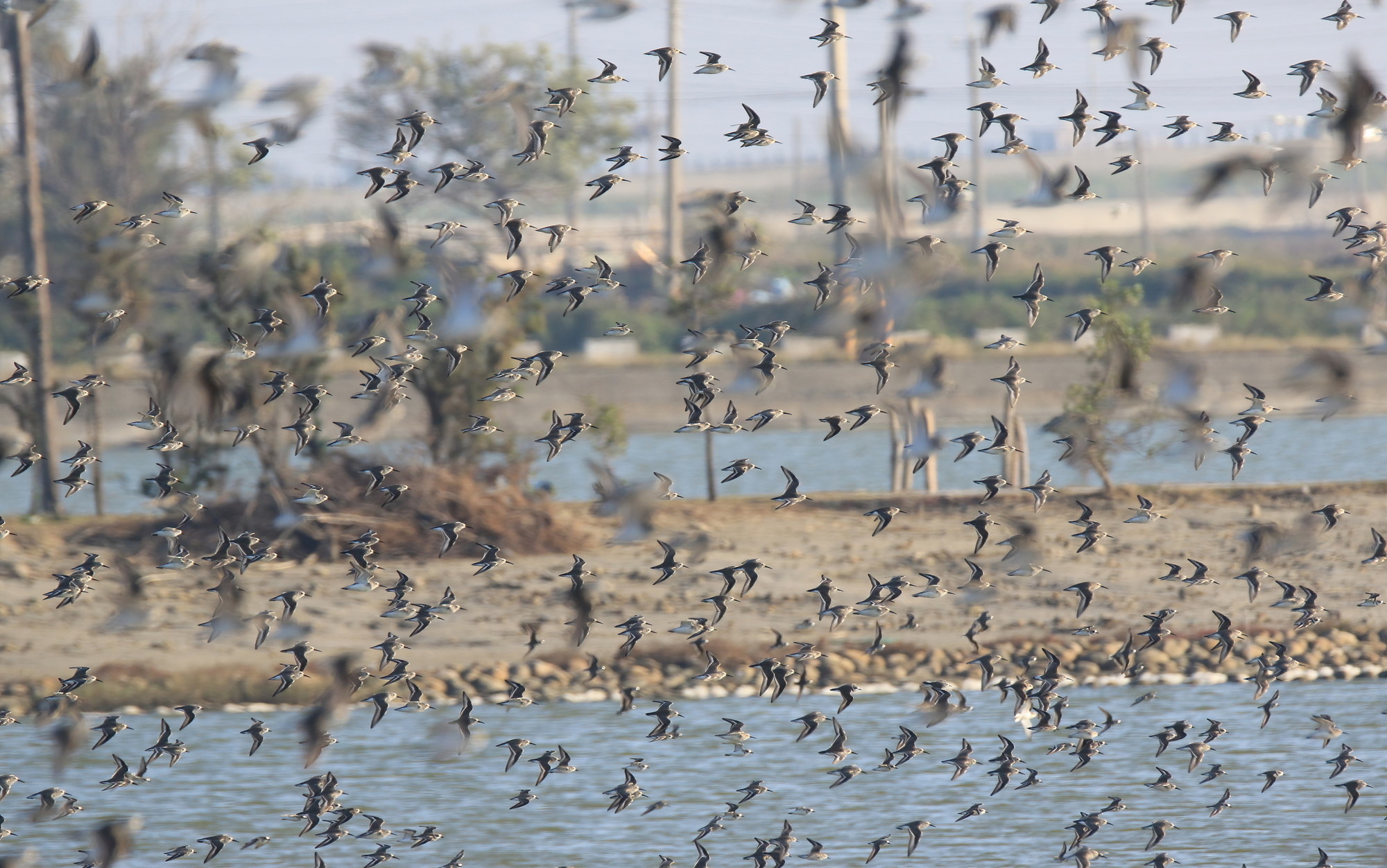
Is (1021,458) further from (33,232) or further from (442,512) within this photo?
(33,232)

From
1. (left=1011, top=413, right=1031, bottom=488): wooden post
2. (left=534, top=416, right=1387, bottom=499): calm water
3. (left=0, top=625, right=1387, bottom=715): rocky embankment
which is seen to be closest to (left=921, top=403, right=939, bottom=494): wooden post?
(left=1011, top=413, right=1031, bottom=488): wooden post

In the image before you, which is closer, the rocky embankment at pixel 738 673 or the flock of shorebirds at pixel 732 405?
the flock of shorebirds at pixel 732 405

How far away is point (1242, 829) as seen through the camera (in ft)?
75.8

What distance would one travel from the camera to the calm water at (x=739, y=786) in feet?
74.4

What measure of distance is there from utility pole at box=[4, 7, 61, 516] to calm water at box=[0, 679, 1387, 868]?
10.7 m

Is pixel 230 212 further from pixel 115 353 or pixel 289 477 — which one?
pixel 289 477

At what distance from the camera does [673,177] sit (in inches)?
3460

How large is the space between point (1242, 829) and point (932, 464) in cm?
1495

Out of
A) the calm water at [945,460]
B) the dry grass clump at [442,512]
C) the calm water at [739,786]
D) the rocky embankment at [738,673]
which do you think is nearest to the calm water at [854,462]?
the calm water at [945,460]

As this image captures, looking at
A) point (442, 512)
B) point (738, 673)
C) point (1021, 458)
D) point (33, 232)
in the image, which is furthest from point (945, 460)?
point (738, 673)

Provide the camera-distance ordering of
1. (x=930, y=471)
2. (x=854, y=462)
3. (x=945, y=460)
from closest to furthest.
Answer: (x=930, y=471), (x=945, y=460), (x=854, y=462)

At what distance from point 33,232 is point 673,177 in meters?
51.3

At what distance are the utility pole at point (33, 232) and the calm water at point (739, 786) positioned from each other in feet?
35.2

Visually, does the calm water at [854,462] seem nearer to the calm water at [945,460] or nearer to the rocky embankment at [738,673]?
the calm water at [945,460]
